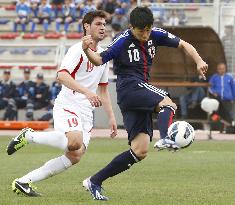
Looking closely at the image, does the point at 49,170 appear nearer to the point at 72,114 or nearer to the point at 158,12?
the point at 72,114

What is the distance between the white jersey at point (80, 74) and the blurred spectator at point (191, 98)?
1639 cm

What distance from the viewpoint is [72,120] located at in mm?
10266

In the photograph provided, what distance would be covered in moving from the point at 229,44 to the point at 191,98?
274 centimetres

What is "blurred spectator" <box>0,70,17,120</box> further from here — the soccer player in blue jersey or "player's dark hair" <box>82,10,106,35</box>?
the soccer player in blue jersey

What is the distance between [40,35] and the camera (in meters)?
34.0

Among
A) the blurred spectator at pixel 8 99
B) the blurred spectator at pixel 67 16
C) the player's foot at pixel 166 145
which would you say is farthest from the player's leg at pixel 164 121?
the blurred spectator at pixel 67 16

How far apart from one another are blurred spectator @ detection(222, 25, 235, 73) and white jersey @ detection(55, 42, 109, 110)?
18199 mm

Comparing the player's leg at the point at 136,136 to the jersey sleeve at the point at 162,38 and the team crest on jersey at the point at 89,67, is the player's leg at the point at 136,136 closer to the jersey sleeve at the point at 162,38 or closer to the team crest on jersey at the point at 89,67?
the jersey sleeve at the point at 162,38

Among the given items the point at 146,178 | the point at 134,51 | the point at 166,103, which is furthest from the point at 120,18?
the point at 166,103

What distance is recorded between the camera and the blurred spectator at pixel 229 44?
93.6 feet

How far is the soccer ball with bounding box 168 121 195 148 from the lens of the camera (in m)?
8.85

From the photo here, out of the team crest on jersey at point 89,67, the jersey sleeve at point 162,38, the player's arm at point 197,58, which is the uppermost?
the jersey sleeve at point 162,38

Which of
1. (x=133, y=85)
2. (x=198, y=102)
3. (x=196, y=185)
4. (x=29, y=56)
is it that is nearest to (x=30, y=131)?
(x=133, y=85)

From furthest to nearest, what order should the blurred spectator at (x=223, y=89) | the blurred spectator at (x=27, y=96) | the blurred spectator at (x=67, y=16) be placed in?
the blurred spectator at (x=67, y=16)
the blurred spectator at (x=27, y=96)
the blurred spectator at (x=223, y=89)
